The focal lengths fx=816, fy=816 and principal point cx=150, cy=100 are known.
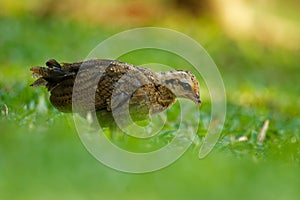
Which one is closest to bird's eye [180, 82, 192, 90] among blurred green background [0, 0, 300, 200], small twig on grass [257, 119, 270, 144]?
blurred green background [0, 0, 300, 200]

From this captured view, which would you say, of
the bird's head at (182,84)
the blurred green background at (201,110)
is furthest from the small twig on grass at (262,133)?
the bird's head at (182,84)

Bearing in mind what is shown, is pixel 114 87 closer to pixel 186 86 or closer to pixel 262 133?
pixel 186 86

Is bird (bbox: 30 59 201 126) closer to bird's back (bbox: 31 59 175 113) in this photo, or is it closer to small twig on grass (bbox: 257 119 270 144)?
bird's back (bbox: 31 59 175 113)

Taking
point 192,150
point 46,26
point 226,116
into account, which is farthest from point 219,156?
point 46,26

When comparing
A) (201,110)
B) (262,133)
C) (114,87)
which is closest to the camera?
(114,87)

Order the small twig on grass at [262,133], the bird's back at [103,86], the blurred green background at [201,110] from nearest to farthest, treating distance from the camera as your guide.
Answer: the blurred green background at [201,110] → the bird's back at [103,86] → the small twig on grass at [262,133]

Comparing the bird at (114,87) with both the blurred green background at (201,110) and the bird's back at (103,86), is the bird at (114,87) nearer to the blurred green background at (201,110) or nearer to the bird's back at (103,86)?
the bird's back at (103,86)

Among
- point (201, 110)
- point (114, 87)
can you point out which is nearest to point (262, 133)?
point (201, 110)
